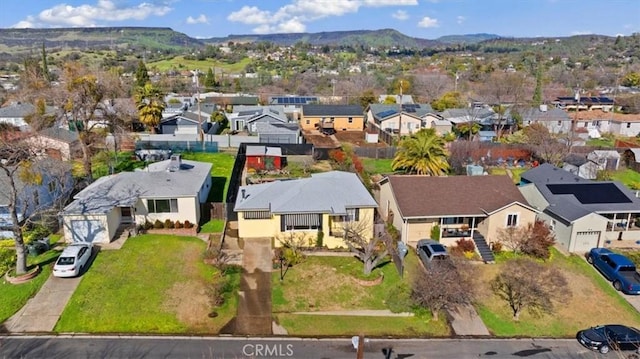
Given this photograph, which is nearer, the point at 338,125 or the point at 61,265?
the point at 61,265

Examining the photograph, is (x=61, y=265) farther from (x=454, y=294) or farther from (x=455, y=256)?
(x=455, y=256)

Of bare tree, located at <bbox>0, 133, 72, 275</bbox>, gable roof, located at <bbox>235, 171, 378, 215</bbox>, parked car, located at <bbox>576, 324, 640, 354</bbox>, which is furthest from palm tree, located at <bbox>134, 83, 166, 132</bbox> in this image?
parked car, located at <bbox>576, 324, 640, 354</bbox>

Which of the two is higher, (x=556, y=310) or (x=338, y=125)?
(x=338, y=125)

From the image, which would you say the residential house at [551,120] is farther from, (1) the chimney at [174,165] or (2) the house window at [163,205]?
(2) the house window at [163,205]

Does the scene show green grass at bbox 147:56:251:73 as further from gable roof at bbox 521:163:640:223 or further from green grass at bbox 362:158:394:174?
gable roof at bbox 521:163:640:223

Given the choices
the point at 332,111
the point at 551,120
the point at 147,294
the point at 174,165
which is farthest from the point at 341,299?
the point at 551,120

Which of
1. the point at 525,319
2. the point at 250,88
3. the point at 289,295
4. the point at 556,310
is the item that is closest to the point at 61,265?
the point at 289,295

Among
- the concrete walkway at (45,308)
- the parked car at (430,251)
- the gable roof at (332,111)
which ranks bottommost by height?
the concrete walkway at (45,308)

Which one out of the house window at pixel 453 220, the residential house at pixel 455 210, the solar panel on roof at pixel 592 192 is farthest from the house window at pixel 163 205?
the solar panel on roof at pixel 592 192
